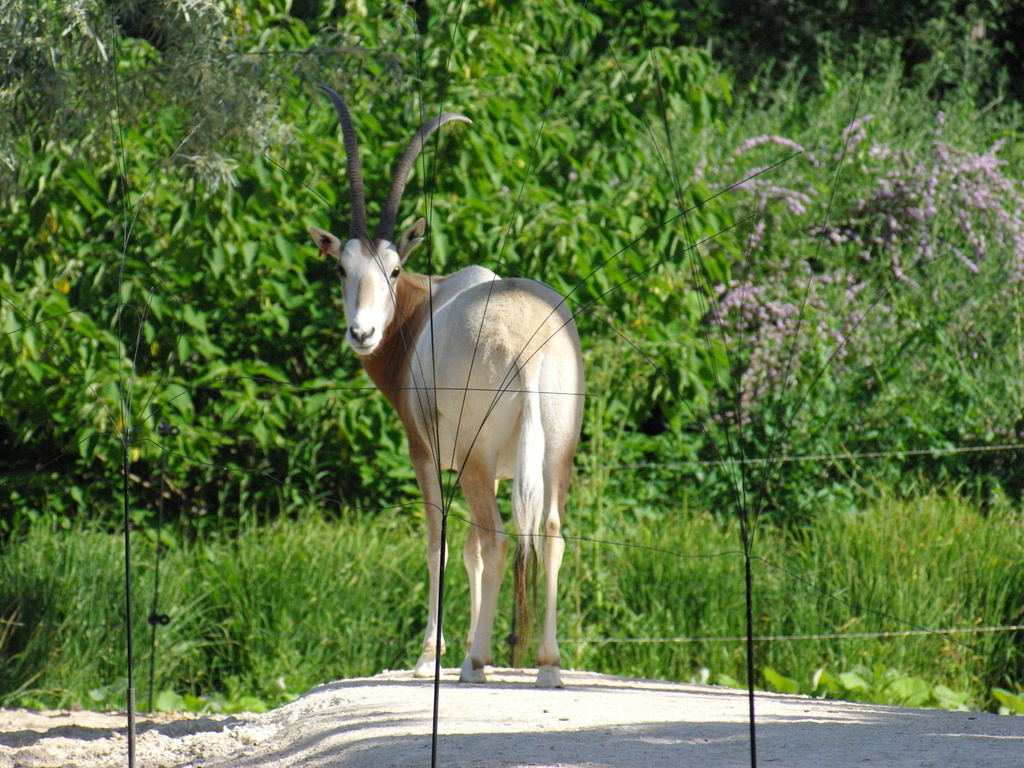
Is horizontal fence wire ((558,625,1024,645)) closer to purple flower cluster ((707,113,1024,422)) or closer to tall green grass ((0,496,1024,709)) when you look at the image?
tall green grass ((0,496,1024,709))

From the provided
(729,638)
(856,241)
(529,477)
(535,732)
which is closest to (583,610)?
(729,638)

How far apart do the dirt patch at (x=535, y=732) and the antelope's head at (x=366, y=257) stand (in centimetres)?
134

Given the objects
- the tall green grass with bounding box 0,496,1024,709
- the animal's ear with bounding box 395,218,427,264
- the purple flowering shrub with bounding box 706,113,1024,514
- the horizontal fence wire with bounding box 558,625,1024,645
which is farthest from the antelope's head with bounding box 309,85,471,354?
the purple flowering shrub with bounding box 706,113,1024,514

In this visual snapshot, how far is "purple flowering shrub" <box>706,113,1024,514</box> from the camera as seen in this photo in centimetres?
754

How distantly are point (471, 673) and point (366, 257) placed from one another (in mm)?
1631

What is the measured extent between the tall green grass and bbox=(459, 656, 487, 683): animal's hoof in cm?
166

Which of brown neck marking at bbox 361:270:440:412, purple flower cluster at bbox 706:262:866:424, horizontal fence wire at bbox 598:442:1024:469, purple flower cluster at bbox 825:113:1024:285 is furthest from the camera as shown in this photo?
purple flower cluster at bbox 825:113:1024:285

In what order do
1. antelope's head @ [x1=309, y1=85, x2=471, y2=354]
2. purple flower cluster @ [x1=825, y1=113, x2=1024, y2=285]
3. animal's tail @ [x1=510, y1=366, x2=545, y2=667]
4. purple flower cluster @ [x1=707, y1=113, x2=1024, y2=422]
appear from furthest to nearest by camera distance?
purple flower cluster @ [x1=825, y1=113, x2=1024, y2=285] < purple flower cluster @ [x1=707, y1=113, x2=1024, y2=422] < antelope's head @ [x1=309, y1=85, x2=471, y2=354] < animal's tail @ [x1=510, y1=366, x2=545, y2=667]

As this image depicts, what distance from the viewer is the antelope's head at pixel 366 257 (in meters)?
4.16

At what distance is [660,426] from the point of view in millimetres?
9109

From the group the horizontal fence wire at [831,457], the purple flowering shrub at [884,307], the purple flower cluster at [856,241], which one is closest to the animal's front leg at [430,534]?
the horizontal fence wire at [831,457]

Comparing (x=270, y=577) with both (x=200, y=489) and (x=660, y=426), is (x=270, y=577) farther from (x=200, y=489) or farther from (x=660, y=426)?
(x=660, y=426)

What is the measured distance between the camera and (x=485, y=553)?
4.26m

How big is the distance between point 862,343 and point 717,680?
3.15 meters
